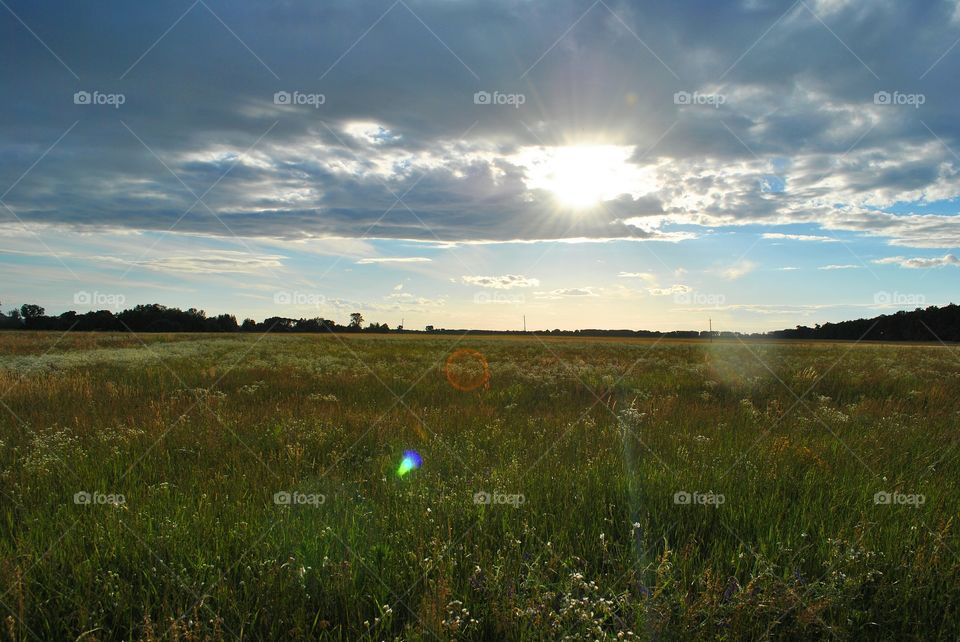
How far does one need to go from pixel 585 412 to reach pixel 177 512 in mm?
6573

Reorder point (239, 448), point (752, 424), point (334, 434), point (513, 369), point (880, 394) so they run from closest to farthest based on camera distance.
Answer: point (239, 448) < point (334, 434) < point (752, 424) < point (880, 394) < point (513, 369)

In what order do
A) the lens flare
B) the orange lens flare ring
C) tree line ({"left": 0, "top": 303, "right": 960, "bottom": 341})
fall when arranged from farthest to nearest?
tree line ({"left": 0, "top": 303, "right": 960, "bottom": 341})
the orange lens flare ring
the lens flare

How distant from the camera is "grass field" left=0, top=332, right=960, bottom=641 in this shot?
289 centimetres

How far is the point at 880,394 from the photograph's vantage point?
40.8 feet

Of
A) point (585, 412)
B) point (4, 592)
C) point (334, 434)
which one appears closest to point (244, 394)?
point (334, 434)

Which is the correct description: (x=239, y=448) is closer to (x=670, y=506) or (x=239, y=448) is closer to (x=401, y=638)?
(x=401, y=638)

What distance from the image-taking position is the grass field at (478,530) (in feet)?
9.47

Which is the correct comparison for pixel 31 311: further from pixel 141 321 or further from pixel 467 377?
pixel 467 377

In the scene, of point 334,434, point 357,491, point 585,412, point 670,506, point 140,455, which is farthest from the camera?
point 585,412

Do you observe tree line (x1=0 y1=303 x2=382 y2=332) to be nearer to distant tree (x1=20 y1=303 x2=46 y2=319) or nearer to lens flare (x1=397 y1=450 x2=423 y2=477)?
distant tree (x1=20 y1=303 x2=46 y2=319)

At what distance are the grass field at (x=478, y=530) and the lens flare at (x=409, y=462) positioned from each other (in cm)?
15

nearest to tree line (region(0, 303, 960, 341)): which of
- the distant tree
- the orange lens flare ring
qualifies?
the distant tree

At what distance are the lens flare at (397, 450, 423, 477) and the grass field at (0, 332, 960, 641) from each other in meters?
0.15

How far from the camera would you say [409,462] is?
6.16 meters
